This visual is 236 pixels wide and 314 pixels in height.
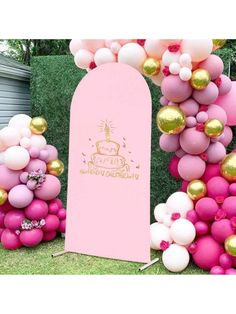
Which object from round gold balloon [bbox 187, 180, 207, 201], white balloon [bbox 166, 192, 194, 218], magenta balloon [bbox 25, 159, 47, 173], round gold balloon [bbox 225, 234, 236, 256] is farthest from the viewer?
magenta balloon [bbox 25, 159, 47, 173]

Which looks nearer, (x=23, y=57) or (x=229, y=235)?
(x=229, y=235)

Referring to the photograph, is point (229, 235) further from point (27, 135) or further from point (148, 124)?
point (27, 135)

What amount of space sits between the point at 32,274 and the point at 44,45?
6694mm

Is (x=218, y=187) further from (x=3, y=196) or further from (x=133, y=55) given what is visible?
(x=3, y=196)

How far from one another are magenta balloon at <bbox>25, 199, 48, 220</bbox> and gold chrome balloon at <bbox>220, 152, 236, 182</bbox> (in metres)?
1.71

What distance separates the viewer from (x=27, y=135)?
3744mm

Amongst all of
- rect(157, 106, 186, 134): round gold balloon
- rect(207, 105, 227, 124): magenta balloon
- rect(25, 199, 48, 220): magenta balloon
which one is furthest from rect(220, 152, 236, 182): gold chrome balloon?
rect(25, 199, 48, 220): magenta balloon

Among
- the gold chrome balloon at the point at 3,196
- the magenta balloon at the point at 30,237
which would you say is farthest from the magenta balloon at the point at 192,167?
the gold chrome balloon at the point at 3,196

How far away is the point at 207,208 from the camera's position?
3.06 meters

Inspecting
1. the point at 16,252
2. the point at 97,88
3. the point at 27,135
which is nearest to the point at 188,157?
the point at 97,88

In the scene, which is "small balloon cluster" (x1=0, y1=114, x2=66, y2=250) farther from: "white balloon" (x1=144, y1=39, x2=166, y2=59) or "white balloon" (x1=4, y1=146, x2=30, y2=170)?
"white balloon" (x1=144, y1=39, x2=166, y2=59)

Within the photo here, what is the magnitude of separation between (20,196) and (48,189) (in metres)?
0.28

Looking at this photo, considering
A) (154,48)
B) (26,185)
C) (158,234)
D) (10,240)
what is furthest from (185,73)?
(10,240)

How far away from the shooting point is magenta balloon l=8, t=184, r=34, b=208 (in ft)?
11.8
